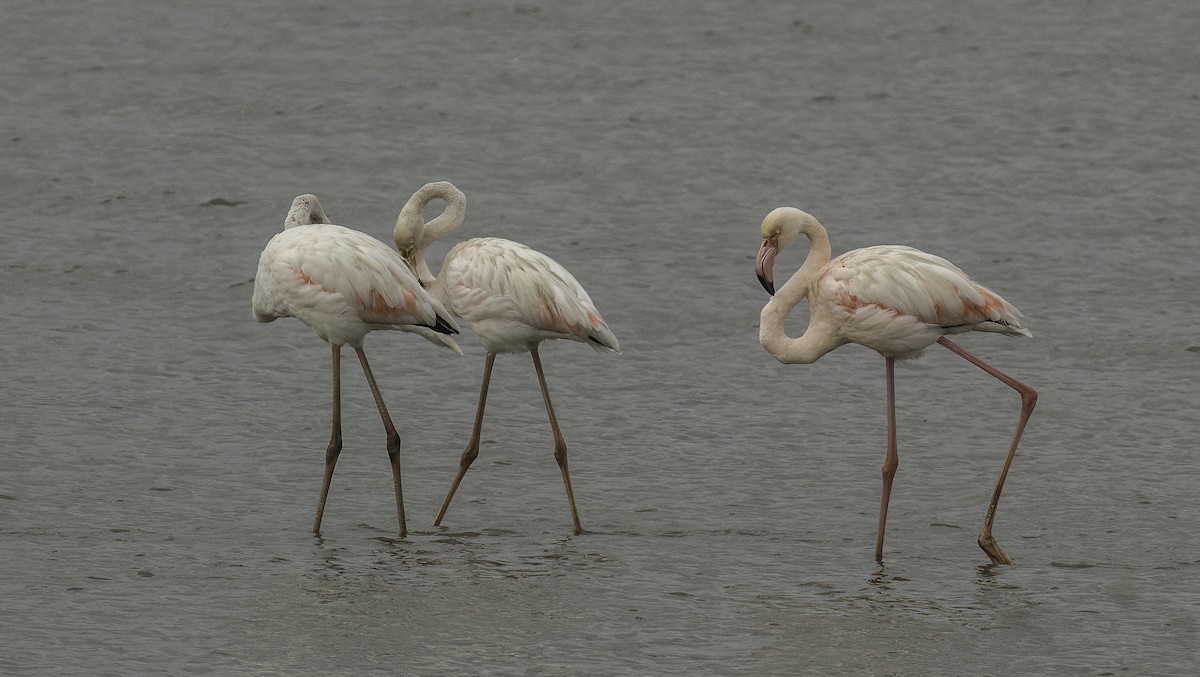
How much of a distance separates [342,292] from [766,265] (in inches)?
70.1

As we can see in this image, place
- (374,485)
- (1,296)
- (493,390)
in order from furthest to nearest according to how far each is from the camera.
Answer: (1,296) < (493,390) < (374,485)

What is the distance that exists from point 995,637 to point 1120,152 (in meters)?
8.70

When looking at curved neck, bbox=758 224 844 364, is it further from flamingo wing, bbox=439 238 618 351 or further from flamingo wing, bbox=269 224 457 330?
flamingo wing, bbox=269 224 457 330

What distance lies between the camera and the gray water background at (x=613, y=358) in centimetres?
657

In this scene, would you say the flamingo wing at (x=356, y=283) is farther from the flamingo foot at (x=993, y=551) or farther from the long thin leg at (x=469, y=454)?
the flamingo foot at (x=993, y=551)

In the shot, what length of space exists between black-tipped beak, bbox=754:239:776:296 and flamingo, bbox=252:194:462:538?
1.30 metres

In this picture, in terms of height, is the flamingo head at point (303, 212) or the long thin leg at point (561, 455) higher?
the flamingo head at point (303, 212)

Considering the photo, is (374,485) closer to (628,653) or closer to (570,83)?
(628,653)

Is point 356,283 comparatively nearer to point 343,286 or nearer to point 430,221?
point 343,286

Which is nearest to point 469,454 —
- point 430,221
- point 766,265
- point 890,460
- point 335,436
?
point 335,436

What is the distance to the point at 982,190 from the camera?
532 inches

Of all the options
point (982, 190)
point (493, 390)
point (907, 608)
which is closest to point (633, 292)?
point (493, 390)

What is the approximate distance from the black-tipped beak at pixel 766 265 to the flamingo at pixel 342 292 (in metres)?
1.30

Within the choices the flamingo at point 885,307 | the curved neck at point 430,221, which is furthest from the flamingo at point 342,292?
the flamingo at point 885,307
